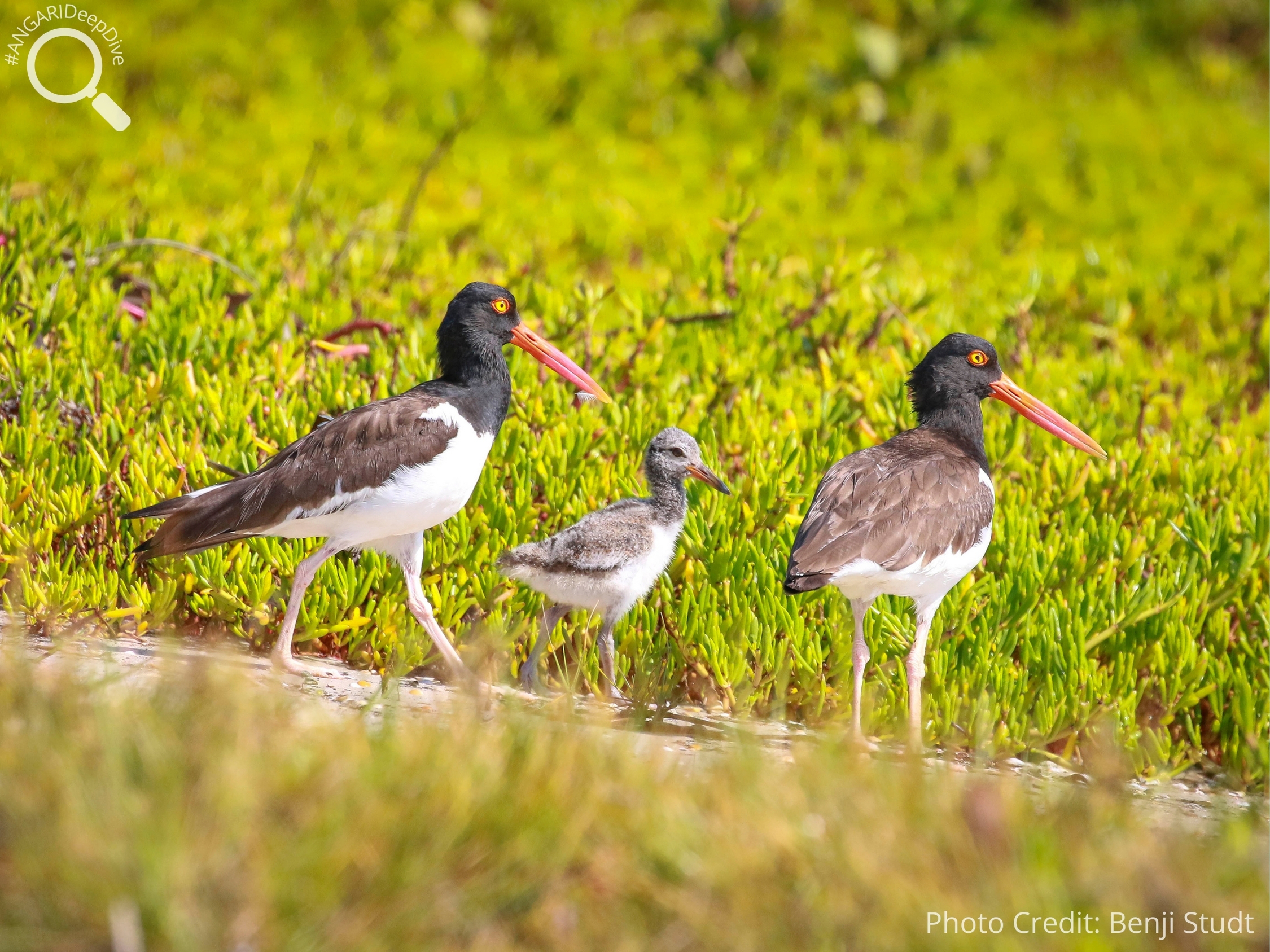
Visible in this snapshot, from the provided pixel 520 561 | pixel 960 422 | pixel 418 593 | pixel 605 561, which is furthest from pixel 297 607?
pixel 960 422

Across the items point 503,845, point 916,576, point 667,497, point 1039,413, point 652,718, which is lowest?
point 503,845

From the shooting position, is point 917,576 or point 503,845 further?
point 917,576

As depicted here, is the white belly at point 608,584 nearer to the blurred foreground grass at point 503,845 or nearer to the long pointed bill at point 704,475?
the long pointed bill at point 704,475

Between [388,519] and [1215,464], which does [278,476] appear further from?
[1215,464]

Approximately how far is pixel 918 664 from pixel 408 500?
78.3 inches

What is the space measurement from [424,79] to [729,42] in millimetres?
3757

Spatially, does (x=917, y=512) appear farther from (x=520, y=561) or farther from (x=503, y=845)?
Answer: (x=503, y=845)

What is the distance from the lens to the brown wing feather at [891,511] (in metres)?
4.71

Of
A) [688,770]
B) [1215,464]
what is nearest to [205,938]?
[688,770]

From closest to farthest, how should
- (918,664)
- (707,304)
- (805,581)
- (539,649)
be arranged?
(805,581), (918,664), (539,649), (707,304)

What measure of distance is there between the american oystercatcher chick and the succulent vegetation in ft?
0.68

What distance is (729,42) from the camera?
16141 mm

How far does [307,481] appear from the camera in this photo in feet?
16.0

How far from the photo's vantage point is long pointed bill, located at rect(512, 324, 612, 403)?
18.0ft
